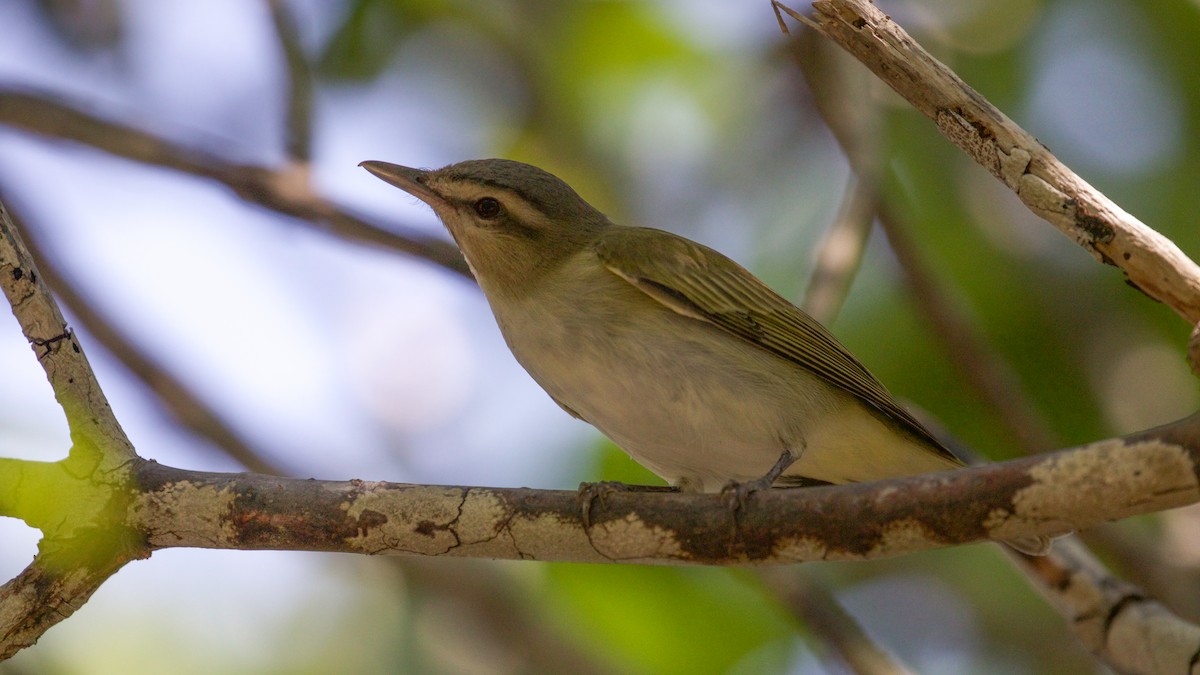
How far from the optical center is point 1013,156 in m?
3.10

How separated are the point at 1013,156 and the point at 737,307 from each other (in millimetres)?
1494

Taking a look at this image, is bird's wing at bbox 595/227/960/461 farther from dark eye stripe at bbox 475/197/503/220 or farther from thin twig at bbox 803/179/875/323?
thin twig at bbox 803/179/875/323

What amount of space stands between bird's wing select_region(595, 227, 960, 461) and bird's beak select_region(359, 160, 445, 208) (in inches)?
30.9

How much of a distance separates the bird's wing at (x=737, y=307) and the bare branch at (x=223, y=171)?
1468mm

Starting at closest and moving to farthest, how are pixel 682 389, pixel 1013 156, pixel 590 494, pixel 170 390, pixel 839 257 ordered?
1. pixel 1013 156
2. pixel 590 494
3. pixel 682 389
4. pixel 839 257
5. pixel 170 390

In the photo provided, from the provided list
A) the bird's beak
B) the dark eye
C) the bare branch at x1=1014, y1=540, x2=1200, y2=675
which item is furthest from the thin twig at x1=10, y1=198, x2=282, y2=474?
the bare branch at x1=1014, y1=540, x2=1200, y2=675

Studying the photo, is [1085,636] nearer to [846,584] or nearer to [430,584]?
[846,584]

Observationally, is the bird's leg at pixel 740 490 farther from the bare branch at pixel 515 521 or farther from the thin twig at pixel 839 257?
the thin twig at pixel 839 257

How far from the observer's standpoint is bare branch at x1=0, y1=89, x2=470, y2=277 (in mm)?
5594

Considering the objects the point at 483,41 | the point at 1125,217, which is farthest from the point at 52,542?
the point at 483,41

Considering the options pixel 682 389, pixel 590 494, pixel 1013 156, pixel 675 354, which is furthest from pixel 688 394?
pixel 1013 156

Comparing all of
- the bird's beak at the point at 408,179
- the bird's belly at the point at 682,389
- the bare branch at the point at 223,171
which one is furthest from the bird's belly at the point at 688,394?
the bare branch at the point at 223,171

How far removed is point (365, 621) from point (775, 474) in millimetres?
3893

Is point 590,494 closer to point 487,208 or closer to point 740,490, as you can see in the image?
point 740,490
